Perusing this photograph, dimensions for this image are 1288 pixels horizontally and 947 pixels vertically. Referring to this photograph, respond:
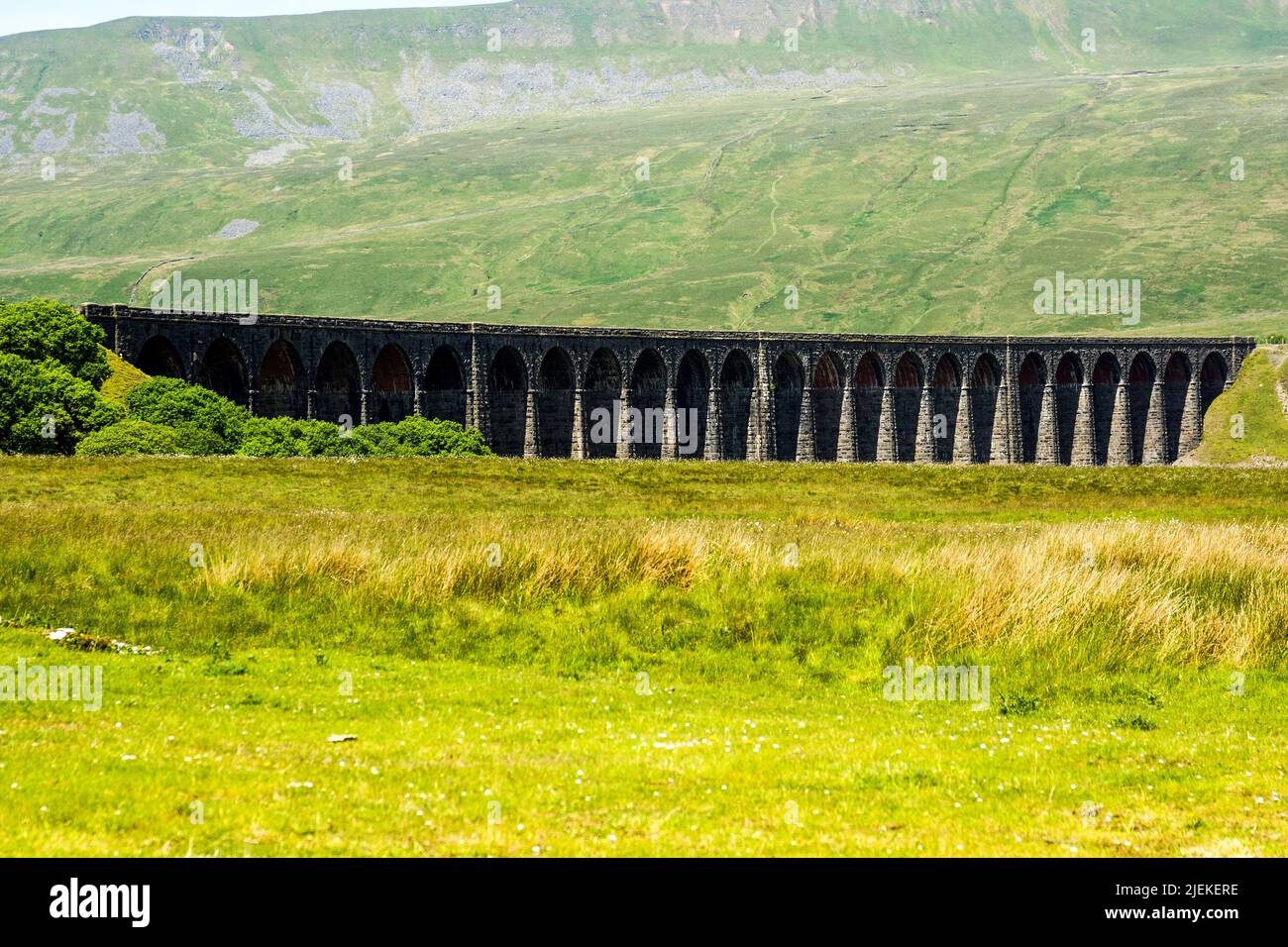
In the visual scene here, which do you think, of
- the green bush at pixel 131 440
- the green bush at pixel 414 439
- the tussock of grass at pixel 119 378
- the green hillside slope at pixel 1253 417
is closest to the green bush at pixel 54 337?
the tussock of grass at pixel 119 378

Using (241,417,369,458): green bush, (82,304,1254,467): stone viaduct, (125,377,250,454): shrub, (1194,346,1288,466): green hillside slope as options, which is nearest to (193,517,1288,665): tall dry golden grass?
(125,377,250,454): shrub

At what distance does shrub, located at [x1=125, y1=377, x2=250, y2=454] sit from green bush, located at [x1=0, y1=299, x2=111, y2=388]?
126 inches

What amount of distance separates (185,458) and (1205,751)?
52233 mm

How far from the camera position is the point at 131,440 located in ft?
237

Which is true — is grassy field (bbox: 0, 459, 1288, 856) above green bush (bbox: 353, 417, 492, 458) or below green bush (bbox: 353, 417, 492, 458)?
below

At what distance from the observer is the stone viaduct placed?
341ft

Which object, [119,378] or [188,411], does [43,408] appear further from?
[119,378]

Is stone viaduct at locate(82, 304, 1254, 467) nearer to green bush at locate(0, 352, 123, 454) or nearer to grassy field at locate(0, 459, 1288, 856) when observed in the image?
green bush at locate(0, 352, 123, 454)

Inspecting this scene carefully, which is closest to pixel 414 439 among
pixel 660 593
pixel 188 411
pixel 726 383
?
pixel 188 411

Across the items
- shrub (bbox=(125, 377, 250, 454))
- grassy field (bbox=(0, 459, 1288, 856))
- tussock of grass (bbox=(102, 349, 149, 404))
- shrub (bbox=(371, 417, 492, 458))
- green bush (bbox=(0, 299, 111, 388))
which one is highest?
green bush (bbox=(0, 299, 111, 388))
